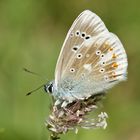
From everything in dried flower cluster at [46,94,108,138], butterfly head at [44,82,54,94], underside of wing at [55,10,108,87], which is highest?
underside of wing at [55,10,108,87]

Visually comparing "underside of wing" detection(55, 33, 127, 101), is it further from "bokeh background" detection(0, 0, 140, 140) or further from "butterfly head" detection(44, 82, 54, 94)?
"bokeh background" detection(0, 0, 140, 140)

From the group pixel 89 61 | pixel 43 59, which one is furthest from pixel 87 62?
pixel 43 59

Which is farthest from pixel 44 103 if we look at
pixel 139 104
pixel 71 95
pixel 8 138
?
pixel 71 95

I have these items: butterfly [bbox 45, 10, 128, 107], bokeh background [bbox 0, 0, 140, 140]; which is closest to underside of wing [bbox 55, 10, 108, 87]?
butterfly [bbox 45, 10, 128, 107]

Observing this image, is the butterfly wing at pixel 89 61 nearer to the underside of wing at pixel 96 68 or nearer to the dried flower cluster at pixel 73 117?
the underside of wing at pixel 96 68

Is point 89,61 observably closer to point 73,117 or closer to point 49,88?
point 49,88

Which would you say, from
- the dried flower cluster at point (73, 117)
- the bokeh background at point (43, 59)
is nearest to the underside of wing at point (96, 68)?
the dried flower cluster at point (73, 117)
